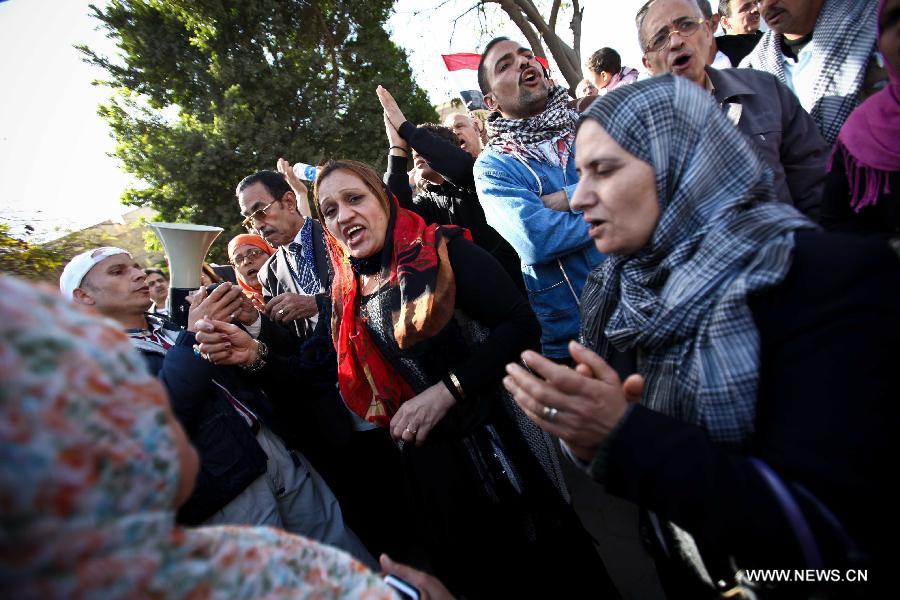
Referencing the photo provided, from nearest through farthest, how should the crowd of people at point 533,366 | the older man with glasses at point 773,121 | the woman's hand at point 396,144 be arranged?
the crowd of people at point 533,366, the older man with glasses at point 773,121, the woman's hand at point 396,144

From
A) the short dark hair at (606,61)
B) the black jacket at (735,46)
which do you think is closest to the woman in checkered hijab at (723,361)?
the black jacket at (735,46)

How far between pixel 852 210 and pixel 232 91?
50.8 feet

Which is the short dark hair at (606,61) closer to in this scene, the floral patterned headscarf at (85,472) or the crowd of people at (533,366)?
the crowd of people at (533,366)

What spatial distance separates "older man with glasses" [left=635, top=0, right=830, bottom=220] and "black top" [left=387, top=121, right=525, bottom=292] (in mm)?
1365

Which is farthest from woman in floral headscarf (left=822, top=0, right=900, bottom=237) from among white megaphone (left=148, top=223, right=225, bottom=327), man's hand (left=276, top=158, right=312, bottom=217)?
man's hand (left=276, top=158, right=312, bottom=217)

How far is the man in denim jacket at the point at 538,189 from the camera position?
92.3 inches

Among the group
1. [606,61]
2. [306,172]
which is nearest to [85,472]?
[306,172]

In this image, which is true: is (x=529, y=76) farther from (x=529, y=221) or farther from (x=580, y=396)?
(x=580, y=396)

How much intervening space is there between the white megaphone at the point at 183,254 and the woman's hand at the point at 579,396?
2.32 meters

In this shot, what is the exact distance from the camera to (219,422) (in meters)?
2.25

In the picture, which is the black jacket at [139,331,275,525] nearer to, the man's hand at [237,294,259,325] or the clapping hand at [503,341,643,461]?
the man's hand at [237,294,259,325]

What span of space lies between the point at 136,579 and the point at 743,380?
4.18ft

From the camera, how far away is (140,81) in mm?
14305

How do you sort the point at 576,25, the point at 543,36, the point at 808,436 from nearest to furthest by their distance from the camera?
the point at 808,436 < the point at 543,36 < the point at 576,25
